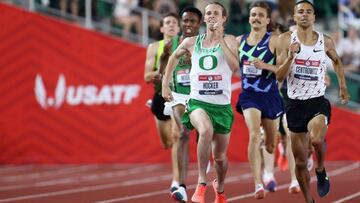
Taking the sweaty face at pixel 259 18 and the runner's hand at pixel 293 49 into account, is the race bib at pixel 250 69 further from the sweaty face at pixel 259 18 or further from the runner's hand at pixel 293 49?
the runner's hand at pixel 293 49

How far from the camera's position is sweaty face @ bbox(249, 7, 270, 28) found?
1152cm

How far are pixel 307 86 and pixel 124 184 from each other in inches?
220

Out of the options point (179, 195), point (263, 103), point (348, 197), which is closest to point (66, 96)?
point (263, 103)

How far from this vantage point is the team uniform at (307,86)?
9.66 meters

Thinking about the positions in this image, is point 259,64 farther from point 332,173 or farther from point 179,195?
point 332,173

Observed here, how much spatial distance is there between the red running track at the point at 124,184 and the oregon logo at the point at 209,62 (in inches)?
76.1

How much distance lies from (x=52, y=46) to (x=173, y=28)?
754cm

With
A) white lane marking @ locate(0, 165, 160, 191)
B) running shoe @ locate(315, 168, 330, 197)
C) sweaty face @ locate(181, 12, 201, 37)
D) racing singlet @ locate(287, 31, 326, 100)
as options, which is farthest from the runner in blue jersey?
white lane marking @ locate(0, 165, 160, 191)

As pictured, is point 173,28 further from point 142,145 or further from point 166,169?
point 142,145

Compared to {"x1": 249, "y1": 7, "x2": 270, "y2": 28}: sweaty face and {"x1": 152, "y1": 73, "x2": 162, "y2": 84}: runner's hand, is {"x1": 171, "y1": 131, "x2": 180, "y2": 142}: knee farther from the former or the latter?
{"x1": 249, "y1": 7, "x2": 270, "y2": 28}: sweaty face

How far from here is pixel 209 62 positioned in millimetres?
10203

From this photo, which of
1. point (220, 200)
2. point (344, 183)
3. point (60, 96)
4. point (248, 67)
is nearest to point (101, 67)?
point (60, 96)

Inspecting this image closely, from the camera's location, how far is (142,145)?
19.4 metres

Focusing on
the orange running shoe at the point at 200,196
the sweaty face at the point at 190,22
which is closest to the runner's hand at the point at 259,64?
the sweaty face at the point at 190,22
